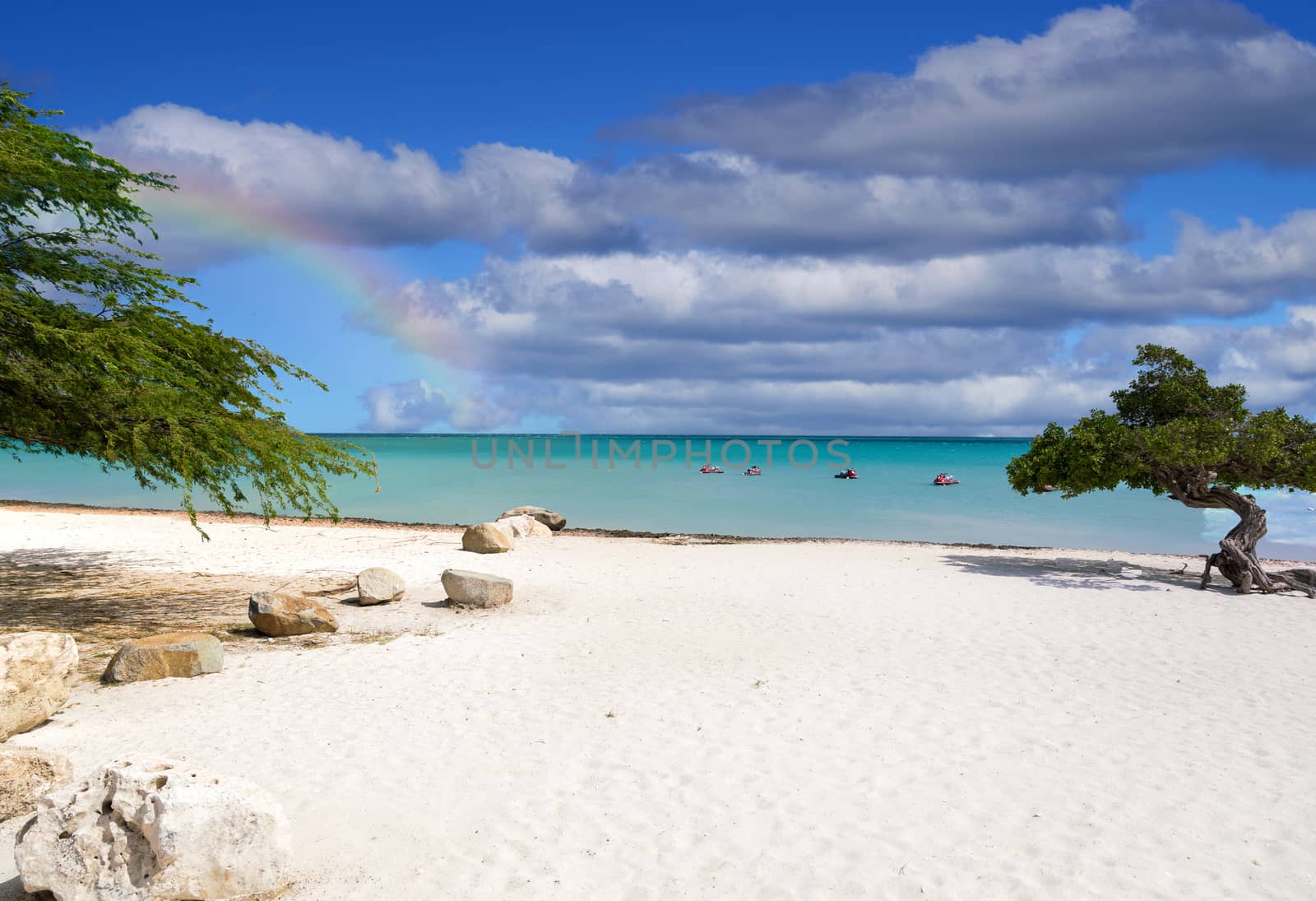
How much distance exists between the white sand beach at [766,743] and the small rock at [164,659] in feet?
0.85

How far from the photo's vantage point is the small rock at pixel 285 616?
11.9m

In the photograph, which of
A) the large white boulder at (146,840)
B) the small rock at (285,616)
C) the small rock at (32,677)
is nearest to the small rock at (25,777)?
the large white boulder at (146,840)

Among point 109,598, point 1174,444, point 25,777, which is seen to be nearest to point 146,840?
point 25,777

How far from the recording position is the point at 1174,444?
16.9 meters

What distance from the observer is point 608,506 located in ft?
143

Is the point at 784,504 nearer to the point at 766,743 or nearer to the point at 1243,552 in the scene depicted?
the point at 1243,552

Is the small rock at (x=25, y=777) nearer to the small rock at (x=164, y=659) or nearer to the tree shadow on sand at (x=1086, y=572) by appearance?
the small rock at (x=164, y=659)

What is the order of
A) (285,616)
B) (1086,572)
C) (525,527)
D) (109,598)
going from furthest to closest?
(525,527)
(1086,572)
(109,598)
(285,616)

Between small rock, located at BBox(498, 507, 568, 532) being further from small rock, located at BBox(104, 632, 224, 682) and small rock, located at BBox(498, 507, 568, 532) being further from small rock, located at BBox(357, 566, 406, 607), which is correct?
small rock, located at BBox(104, 632, 224, 682)

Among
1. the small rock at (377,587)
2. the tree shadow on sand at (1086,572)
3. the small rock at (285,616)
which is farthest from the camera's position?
the tree shadow on sand at (1086,572)

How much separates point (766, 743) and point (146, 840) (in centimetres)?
491

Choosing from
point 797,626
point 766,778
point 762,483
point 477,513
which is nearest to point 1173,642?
point 797,626

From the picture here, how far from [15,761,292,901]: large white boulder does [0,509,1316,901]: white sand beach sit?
1.47ft

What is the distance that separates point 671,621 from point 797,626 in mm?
1923
